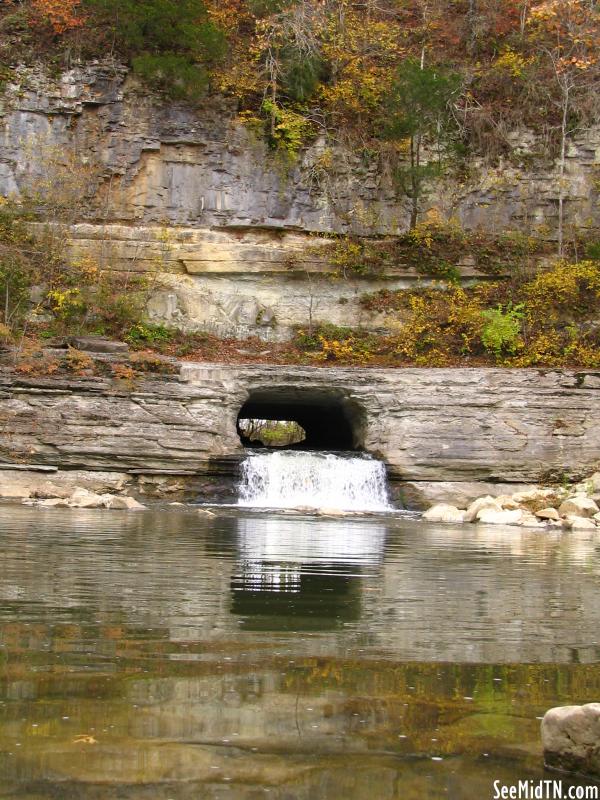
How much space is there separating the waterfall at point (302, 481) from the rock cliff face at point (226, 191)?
7008 mm

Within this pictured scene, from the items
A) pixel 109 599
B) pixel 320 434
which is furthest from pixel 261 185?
pixel 109 599

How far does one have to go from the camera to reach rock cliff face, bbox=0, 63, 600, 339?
29.2 metres

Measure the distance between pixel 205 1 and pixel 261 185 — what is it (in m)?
7.58

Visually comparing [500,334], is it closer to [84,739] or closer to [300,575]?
[300,575]

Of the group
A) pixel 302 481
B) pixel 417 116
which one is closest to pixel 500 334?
pixel 302 481

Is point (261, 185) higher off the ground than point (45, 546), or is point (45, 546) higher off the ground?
point (261, 185)

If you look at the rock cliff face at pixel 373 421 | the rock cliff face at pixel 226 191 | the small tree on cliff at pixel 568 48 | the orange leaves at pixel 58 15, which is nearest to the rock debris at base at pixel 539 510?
the rock cliff face at pixel 373 421

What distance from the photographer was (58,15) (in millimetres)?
31797

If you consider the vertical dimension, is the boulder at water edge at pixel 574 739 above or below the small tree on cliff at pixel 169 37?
below

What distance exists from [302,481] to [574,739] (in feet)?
66.1

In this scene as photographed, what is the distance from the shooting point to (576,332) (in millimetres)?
26594

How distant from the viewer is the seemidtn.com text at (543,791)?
9.57ft

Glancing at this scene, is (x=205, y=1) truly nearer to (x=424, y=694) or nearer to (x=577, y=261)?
(x=577, y=261)

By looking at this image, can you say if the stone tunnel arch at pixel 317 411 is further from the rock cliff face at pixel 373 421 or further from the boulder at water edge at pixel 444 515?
the boulder at water edge at pixel 444 515
